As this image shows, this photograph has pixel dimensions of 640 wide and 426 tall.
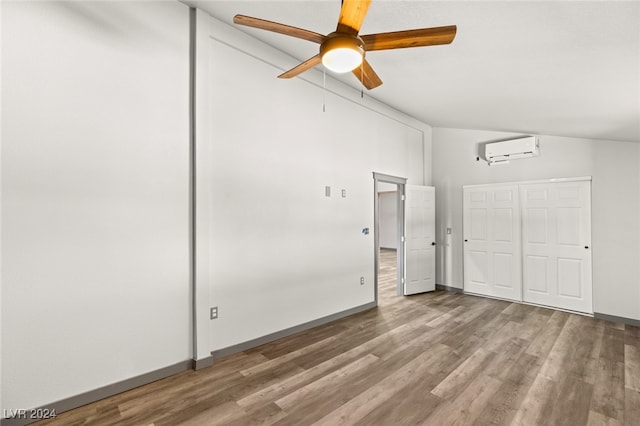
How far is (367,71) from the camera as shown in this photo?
7.01 ft

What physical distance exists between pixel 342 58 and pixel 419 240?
4.61 metres

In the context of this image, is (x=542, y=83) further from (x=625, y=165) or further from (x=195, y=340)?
(x=195, y=340)

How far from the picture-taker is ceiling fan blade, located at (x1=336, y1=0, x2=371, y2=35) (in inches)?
59.9

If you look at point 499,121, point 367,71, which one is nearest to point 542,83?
point 499,121

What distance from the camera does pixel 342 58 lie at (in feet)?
5.55

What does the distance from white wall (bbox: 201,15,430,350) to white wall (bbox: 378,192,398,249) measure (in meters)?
7.99

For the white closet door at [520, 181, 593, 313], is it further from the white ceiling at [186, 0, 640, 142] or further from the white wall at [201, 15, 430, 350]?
the white wall at [201, 15, 430, 350]

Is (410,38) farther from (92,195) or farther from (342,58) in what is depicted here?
(92,195)

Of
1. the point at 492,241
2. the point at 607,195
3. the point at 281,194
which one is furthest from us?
the point at 492,241

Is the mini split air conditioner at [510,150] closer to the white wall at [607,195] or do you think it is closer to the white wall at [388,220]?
the white wall at [607,195]

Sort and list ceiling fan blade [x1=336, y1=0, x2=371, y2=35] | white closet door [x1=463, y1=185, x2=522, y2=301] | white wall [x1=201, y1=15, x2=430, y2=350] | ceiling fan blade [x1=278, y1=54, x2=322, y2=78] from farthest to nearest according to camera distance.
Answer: white closet door [x1=463, y1=185, x2=522, y2=301]
white wall [x1=201, y1=15, x2=430, y2=350]
ceiling fan blade [x1=278, y1=54, x2=322, y2=78]
ceiling fan blade [x1=336, y1=0, x2=371, y2=35]

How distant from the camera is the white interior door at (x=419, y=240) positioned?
5551mm

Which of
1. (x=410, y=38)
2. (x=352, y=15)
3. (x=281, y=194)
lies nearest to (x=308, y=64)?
(x=352, y=15)

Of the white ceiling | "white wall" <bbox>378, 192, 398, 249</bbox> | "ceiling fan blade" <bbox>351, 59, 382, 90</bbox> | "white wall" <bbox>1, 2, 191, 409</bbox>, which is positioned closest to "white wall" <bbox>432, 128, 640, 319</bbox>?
the white ceiling
